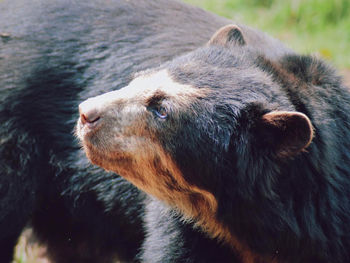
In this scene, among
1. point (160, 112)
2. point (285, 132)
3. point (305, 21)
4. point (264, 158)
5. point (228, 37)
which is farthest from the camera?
point (305, 21)

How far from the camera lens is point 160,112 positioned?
4.20 m

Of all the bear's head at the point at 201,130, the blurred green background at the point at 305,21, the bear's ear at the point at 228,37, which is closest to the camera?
the bear's head at the point at 201,130

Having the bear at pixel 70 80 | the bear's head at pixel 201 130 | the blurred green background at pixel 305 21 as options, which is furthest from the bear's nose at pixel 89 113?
the blurred green background at pixel 305 21

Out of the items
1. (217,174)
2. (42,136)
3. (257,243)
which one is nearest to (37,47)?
(42,136)

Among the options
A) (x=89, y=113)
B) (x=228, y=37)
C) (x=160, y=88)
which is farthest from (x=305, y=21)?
(x=89, y=113)

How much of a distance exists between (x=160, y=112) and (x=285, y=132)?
30.5 inches

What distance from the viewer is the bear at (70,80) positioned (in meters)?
5.34

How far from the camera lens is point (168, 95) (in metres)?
4.18

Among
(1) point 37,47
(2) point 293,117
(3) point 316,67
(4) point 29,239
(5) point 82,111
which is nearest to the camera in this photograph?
(2) point 293,117

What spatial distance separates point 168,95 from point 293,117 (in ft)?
2.58

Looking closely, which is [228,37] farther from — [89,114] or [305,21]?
[305,21]

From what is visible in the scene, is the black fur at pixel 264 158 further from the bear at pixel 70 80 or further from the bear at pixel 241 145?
the bear at pixel 70 80

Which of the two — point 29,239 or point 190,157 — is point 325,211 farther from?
point 29,239

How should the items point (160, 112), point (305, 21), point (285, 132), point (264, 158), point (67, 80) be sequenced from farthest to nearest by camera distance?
point (305, 21) → point (67, 80) → point (160, 112) → point (264, 158) → point (285, 132)
